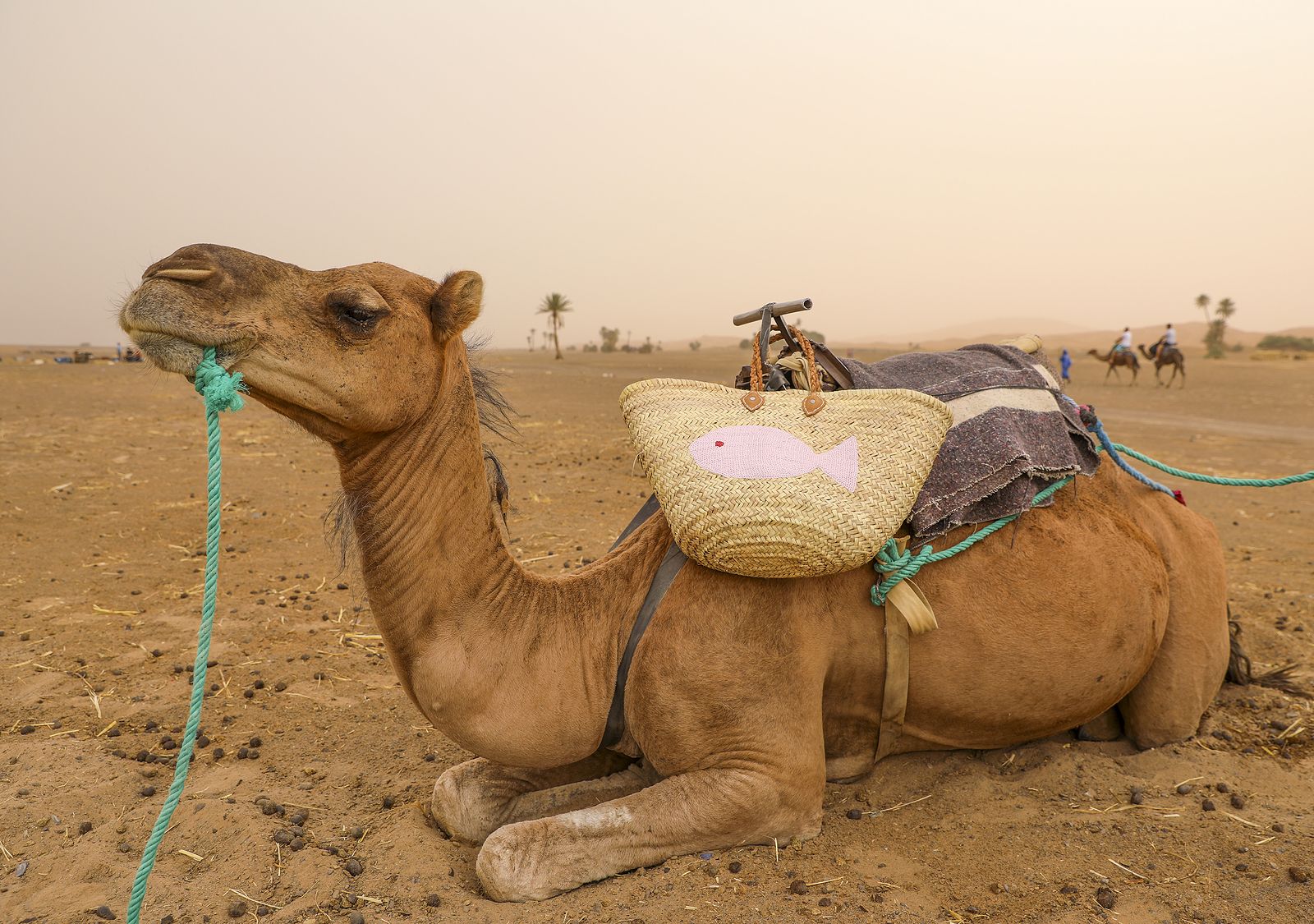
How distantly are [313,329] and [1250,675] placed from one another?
4.55 meters

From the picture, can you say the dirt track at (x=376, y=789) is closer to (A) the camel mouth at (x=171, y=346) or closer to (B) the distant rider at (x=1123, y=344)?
(A) the camel mouth at (x=171, y=346)

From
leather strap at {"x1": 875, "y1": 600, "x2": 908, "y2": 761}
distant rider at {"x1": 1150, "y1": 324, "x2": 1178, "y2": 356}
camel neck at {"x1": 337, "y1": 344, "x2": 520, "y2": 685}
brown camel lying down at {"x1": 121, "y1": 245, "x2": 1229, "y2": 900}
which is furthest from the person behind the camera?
distant rider at {"x1": 1150, "y1": 324, "x2": 1178, "y2": 356}

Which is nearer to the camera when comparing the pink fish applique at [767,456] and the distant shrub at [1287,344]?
the pink fish applique at [767,456]

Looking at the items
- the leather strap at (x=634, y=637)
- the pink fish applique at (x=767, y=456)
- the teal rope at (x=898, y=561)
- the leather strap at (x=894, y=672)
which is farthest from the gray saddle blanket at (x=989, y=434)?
the leather strap at (x=634, y=637)

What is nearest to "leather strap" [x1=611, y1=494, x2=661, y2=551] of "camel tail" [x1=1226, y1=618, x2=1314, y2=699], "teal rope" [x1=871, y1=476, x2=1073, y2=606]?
"teal rope" [x1=871, y1=476, x2=1073, y2=606]

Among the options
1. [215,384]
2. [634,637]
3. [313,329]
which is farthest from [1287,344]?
[215,384]

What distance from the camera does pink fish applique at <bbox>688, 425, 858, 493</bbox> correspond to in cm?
288

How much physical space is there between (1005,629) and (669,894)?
1.53 meters

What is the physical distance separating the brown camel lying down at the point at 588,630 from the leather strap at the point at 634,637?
4 cm

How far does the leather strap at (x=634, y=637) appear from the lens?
10.1 feet

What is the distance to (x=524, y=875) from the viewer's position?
282 centimetres

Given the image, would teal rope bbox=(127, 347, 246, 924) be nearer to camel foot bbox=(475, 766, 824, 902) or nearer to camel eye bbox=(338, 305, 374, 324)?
camel eye bbox=(338, 305, 374, 324)

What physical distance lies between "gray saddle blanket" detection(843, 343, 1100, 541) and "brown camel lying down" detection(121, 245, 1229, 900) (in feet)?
0.64

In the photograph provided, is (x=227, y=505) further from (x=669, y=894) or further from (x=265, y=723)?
(x=669, y=894)
